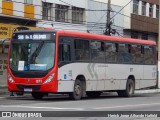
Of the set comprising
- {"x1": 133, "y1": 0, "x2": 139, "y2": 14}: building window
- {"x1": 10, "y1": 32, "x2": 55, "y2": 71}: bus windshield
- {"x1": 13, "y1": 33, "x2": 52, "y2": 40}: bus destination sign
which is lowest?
{"x1": 10, "y1": 32, "x2": 55, "y2": 71}: bus windshield

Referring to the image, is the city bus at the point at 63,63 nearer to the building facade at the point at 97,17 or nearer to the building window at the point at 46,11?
the building window at the point at 46,11

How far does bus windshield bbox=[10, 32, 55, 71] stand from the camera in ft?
72.3

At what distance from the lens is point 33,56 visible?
876 inches

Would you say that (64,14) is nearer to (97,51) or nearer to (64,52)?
(97,51)

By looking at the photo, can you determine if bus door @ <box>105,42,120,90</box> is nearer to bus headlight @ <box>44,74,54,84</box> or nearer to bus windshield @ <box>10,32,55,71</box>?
bus windshield @ <box>10,32,55,71</box>

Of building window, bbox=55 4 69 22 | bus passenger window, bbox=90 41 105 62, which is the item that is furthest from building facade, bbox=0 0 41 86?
bus passenger window, bbox=90 41 105 62

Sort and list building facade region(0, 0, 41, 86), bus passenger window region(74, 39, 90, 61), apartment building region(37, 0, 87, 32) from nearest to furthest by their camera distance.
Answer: bus passenger window region(74, 39, 90, 61)
building facade region(0, 0, 41, 86)
apartment building region(37, 0, 87, 32)

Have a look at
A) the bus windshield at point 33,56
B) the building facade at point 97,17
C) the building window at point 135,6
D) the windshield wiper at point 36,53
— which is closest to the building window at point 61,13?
the building facade at point 97,17

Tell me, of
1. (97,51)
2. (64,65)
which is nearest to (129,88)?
(97,51)

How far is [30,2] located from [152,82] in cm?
1359

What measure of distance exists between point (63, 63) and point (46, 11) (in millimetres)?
20920

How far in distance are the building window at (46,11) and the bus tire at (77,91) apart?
63.3 ft

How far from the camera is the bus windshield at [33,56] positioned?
72.3 ft

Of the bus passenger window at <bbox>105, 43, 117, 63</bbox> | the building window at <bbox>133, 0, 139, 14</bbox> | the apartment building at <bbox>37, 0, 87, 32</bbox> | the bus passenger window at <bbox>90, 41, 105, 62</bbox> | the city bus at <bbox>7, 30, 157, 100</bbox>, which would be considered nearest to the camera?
the city bus at <bbox>7, 30, 157, 100</bbox>
